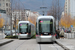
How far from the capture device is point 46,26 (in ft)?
69.7

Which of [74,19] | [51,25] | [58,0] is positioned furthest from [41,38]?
[74,19]

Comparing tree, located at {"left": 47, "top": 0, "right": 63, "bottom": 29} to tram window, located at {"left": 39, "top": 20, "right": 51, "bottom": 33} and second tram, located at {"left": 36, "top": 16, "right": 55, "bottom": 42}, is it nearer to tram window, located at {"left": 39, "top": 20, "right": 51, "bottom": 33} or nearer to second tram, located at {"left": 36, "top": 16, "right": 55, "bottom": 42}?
second tram, located at {"left": 36, "top": 16, "right": 55, "bottom": 42}

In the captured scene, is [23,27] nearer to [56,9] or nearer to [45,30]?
[45,30]

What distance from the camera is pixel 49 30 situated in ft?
69.3

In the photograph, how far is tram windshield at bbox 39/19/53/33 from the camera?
21.1m

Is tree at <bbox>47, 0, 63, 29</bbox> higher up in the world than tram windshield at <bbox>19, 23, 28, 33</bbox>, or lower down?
higher up

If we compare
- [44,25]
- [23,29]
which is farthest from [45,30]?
[23,29]

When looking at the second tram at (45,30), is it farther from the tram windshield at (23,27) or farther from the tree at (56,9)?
the tree at (56,9)

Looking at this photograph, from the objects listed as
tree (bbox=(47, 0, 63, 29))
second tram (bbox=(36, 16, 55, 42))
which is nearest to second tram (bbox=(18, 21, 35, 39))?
second tram (bbox=(36, 16, 55, 42))

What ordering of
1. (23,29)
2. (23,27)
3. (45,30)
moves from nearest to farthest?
1. (45,30)
2. (23,29)
3. (23,27)

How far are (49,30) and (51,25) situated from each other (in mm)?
640

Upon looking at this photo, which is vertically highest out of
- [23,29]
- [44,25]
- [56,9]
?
[56,9]

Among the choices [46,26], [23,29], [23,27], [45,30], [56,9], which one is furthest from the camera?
[56,9]

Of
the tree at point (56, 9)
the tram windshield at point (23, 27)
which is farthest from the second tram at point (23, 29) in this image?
the tree at point (56, 9)
